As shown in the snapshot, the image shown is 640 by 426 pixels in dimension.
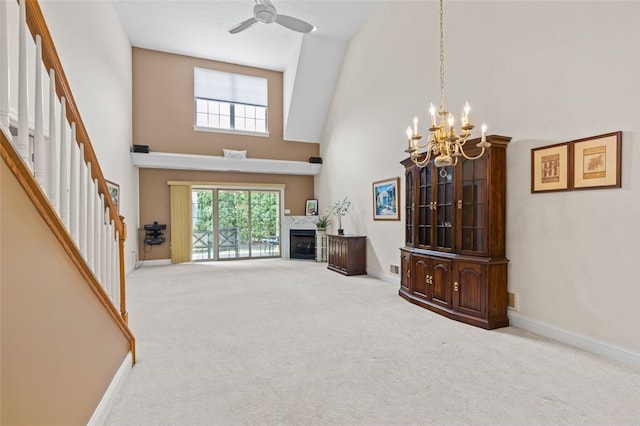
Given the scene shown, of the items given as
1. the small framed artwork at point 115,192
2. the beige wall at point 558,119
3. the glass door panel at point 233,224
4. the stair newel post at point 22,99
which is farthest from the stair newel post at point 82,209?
the glass door panel at point 233,224

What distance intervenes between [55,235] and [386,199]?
205 inches

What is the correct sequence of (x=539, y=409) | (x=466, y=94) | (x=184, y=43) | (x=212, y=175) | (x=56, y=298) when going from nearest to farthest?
(x=56, y=298), (x=539, y=409), (x=466, y=94), (x=184, y=43), (x=212, y=175)

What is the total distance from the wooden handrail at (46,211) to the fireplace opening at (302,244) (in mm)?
6987

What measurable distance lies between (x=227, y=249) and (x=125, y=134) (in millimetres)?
3745

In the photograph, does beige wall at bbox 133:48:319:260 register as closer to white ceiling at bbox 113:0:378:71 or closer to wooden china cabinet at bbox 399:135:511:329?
white ceiling at bbox 113:0:378:71

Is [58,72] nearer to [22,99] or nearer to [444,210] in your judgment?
[22,99]

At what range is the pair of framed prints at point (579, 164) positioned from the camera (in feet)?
9.23

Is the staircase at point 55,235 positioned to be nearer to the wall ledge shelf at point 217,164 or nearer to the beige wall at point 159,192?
the wall ledge shelf at point 217,164

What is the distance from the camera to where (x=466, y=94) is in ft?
14.2

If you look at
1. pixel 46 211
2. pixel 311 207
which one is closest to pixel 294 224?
pixel 311 207

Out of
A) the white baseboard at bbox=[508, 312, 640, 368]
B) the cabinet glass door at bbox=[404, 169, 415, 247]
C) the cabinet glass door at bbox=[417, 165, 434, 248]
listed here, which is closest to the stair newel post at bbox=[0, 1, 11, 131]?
the cabinet glass door at bbox=[417, 165, 434, 248]

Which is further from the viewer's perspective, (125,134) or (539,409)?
(125,134)

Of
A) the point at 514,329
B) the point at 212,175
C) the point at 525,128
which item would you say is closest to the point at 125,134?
the point at 212,175

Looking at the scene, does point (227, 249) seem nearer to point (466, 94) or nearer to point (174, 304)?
point (174, 304)
